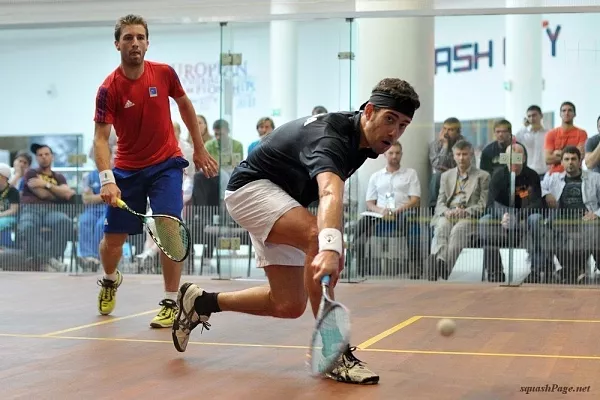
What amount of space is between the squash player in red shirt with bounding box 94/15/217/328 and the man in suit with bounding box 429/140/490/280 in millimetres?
3446

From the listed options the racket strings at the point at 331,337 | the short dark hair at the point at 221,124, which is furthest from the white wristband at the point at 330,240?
the short dark hair at the point at 221,124

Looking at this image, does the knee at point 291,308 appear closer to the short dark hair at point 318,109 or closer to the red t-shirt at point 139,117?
the red t-shirt at point 139,117

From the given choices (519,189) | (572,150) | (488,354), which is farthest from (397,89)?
(572,150)

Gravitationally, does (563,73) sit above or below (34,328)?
above

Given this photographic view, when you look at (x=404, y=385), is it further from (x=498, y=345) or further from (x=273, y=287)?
(x=498, y=345)

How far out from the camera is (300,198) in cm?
436

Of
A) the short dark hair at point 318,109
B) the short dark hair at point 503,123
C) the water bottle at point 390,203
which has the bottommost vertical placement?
the water bottle at point 390,203

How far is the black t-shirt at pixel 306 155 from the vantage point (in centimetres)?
385

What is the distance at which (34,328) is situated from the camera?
227 inches

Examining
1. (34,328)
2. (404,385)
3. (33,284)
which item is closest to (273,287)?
(404,385)

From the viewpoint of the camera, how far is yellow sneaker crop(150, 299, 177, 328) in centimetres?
575

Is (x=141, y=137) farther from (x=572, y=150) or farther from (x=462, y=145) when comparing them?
(x=572, y=150)

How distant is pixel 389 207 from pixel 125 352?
464 cm

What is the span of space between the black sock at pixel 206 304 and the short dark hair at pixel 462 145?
484 centimetres
